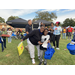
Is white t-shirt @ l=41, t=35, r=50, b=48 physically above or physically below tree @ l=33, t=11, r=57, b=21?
below

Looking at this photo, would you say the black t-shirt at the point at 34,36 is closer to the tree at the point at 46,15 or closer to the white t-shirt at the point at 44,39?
the white t-shirt at the point at 44,39

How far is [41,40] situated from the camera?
9.82ft

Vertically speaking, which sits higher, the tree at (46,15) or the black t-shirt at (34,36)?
the tree at (46,15)

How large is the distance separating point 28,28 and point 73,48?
288 cm

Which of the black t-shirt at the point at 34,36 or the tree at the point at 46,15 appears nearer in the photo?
the black t-shirt at the point at 34,36

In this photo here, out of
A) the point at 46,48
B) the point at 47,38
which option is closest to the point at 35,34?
the point at 47,38

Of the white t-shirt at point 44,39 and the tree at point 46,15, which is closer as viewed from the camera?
the white t-shirt at point 44,39

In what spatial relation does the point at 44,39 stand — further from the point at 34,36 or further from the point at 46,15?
the point at 46,15

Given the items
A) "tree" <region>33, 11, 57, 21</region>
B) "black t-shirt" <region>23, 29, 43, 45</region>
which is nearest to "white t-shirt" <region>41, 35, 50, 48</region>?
"black t-shirt" <region>23, 29, 43, 45</region>

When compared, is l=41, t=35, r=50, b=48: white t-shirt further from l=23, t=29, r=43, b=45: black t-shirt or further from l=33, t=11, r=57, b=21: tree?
l=33, t=11, r=57, b=21: tree

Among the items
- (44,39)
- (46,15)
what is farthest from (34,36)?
(46,15)

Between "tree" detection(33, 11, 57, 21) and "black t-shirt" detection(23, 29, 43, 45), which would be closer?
"black t-shirt" detection(23, 29, 43, 45)

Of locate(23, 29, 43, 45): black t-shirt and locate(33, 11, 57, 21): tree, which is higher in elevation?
locate(33, 11, 57, 21): tree

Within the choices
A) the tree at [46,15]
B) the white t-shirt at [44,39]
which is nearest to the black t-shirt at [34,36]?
the white t-shirt at [44,39]
